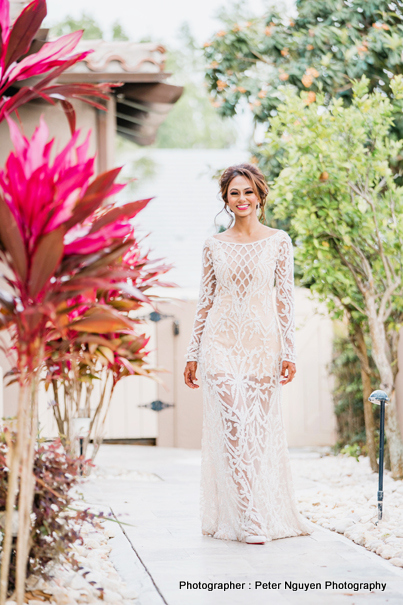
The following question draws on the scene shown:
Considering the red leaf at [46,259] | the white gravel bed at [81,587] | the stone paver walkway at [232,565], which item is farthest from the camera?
the stone paver walkway at [232,565]

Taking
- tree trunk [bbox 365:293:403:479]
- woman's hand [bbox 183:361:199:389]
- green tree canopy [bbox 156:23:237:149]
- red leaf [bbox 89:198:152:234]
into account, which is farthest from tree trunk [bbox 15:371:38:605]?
green tree canopy [bbox 156:23:237:149]

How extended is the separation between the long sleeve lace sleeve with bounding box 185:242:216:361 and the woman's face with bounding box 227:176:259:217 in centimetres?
28

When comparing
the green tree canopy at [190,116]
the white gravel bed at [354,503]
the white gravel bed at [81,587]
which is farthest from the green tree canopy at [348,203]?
the green tree canopy at [190,116]

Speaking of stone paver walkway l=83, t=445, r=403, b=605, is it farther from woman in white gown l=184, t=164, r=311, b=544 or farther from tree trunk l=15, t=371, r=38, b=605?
tree trunk l=15, t=371, r=38, b=605

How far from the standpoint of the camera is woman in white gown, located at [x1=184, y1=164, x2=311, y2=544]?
12.9ft

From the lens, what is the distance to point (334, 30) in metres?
7.36

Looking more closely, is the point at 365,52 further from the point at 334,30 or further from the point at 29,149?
the point at 29,149

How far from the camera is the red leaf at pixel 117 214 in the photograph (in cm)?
227

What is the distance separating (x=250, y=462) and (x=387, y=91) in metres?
4.73

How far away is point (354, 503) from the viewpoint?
16.1ft

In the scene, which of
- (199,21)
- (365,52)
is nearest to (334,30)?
(365,52)

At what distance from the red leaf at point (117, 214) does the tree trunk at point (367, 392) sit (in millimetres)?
4304

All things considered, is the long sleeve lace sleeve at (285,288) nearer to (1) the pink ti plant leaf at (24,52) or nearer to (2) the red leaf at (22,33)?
(1) the pink ti plant leaf at (24,52)

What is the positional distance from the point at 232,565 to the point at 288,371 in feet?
3.68
